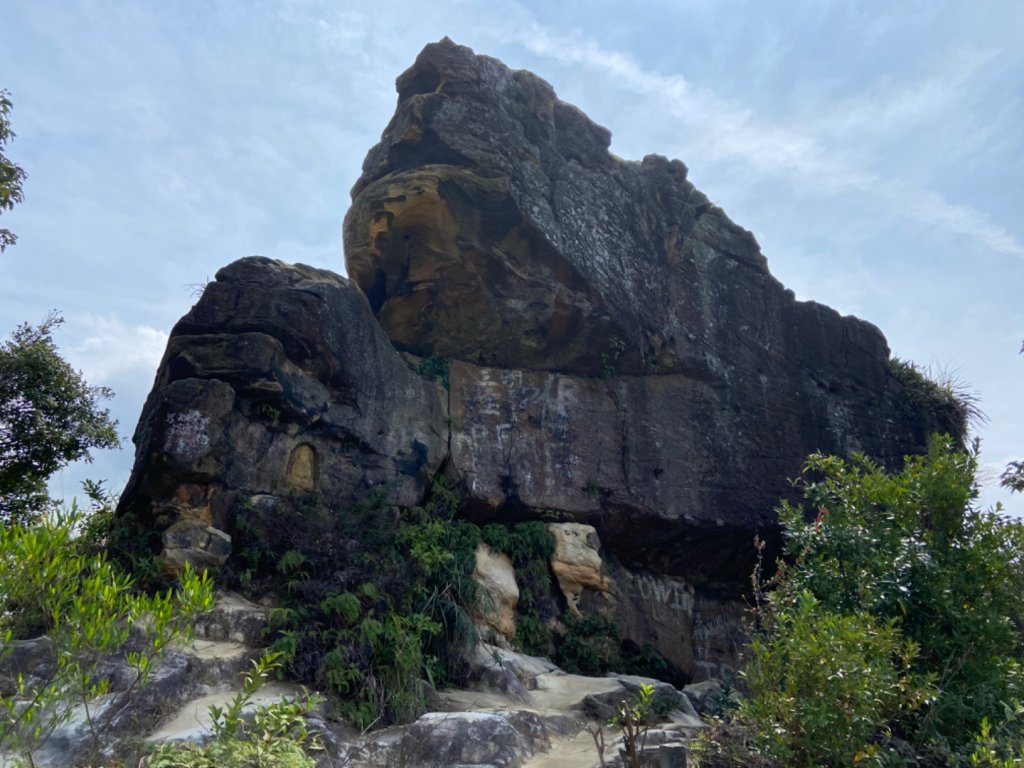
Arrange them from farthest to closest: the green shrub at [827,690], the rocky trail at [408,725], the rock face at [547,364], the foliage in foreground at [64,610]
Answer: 1. the rock face at [547,364]
2. the rocky trail at [408,725]
3. the green shrub at [827,690]
4. the foliage in foreground at [64,610]

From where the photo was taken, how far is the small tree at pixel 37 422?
13.2 meters

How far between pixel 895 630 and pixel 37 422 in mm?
11698

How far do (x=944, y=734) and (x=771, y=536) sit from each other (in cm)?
749

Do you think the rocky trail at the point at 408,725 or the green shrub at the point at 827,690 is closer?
the green shrub at the point at 827,690

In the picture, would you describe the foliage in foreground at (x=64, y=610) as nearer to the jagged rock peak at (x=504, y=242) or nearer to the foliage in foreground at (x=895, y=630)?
the foliage in foreground at (x=895, y=630)

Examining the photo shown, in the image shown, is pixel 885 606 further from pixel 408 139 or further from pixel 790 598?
pixel 408 139

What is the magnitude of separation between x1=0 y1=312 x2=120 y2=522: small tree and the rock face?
2.69 m

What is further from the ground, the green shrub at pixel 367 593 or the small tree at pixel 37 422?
the small tree at pixel 37 422

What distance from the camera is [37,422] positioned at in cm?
1320

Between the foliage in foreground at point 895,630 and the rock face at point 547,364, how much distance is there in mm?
5274

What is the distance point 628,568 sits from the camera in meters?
14.5

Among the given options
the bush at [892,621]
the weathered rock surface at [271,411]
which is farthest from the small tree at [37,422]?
the bush at [892,621]

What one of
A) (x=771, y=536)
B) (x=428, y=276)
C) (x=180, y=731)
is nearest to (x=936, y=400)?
(x=771, y=536)

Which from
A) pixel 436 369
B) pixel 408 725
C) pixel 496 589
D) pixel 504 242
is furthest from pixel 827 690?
pixel 504 242
